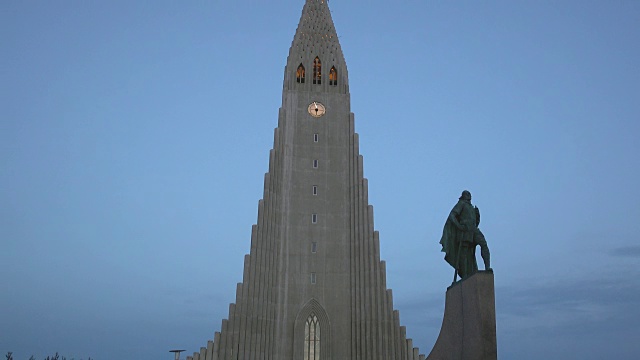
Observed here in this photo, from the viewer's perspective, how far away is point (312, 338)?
35562 millimetres

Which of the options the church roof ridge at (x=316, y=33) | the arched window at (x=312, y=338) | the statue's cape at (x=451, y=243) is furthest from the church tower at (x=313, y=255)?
the statue's cape at (x=451, y=243)

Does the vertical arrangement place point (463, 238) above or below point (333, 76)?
below

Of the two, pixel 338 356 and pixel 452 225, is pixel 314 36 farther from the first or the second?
pixel 452 225

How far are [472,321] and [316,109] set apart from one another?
27669 millimetres

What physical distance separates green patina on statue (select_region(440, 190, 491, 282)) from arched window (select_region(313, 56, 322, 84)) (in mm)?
26538

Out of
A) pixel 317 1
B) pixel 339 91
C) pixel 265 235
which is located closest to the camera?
pixel 265 235

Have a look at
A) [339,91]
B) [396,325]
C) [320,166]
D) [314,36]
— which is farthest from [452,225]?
[314,36]

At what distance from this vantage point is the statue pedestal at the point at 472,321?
15.4 meters

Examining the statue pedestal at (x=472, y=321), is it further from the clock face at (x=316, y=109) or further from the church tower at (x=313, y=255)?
the clock face at (x=316, y=109)

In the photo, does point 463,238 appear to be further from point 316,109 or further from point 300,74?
point 300,74

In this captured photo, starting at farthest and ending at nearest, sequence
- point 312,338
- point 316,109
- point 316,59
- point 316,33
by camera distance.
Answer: point 316,33 < point 316,59 < point 316,109 < point 312,338

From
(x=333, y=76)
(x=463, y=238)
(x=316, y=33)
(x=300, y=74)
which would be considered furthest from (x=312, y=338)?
(x=316, y=33)

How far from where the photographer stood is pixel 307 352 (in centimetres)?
3528

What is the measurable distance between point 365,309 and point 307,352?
446 cm
